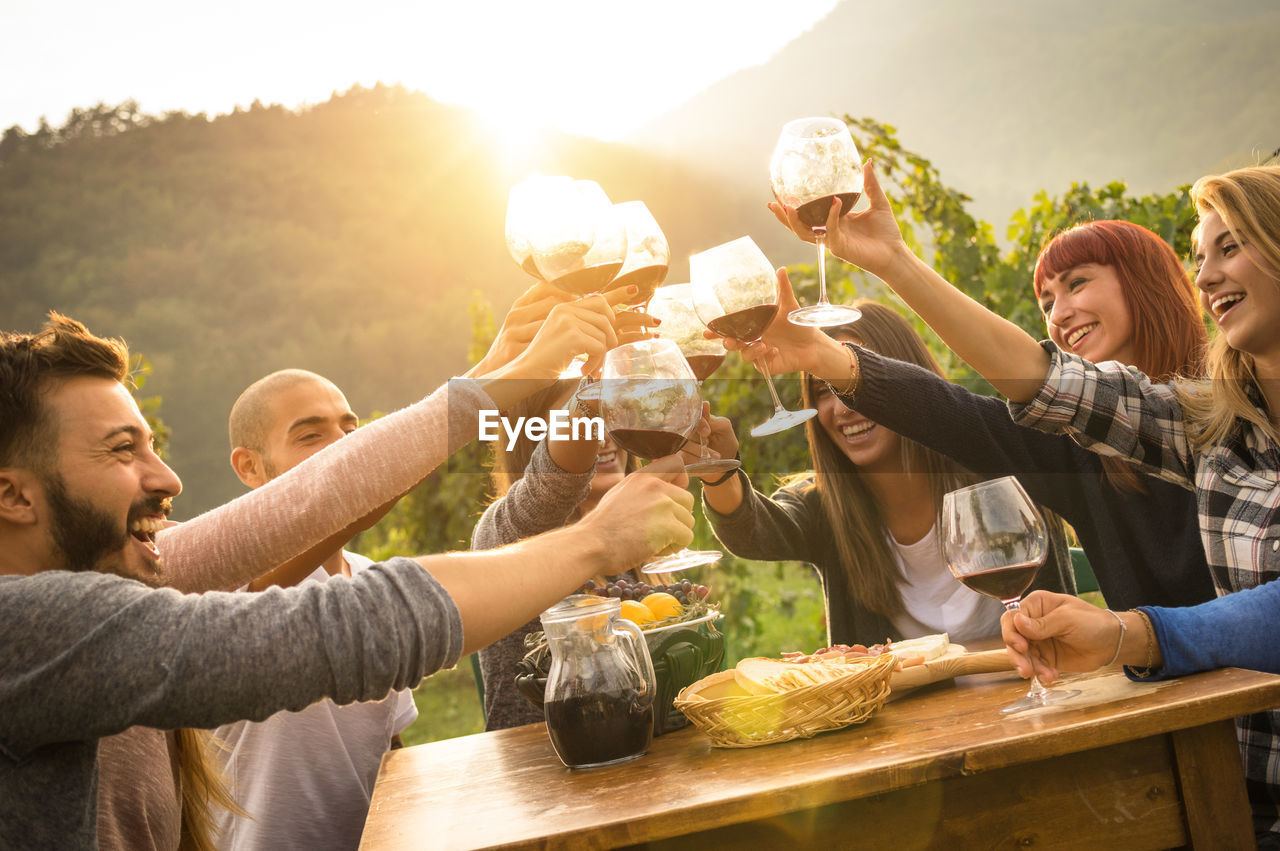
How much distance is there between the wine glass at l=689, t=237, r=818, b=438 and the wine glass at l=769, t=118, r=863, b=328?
0.09 meters

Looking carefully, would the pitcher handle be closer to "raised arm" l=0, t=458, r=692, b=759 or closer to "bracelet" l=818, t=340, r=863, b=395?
"raised arm" l=0, t=458, r=692, b=759

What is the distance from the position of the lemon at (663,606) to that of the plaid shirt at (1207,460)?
83 cm

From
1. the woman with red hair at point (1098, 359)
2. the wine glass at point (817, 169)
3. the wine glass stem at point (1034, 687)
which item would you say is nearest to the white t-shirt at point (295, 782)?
the woman with red hair at point (1098, 359)

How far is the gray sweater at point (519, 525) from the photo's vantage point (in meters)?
2.21

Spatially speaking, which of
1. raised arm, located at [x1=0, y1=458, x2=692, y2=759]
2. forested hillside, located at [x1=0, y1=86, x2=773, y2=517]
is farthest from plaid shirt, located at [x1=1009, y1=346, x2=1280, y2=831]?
forested hillside, located at [x1=0, y1=86, x2=773, y2=517]

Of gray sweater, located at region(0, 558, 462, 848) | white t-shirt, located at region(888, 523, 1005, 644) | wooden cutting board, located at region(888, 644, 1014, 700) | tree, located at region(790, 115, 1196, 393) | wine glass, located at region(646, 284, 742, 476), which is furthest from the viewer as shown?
tree, located at region(790, 115, 1196, 393)

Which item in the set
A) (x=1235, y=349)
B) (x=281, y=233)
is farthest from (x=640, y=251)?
(x=281, y=233)

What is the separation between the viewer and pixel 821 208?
180 centimetres

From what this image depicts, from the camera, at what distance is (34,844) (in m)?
1.17

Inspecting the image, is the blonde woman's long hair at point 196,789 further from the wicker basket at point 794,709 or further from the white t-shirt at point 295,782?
the wicker basket at point 794,709

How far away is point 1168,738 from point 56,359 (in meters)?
1.74

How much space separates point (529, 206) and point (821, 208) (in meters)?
0.58

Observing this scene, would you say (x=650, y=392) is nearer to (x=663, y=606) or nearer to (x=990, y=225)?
(x=663, y=606)

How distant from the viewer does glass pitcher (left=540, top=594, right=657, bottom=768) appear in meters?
1.43
